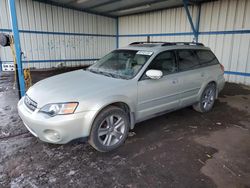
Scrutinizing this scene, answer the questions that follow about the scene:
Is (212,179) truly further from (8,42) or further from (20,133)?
(8,42)

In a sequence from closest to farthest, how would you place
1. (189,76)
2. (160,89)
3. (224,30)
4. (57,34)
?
(160,89), (189,76), (224,30), (57,34)

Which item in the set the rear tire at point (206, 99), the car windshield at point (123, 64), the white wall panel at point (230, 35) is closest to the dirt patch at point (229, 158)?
the rear tire at point (206, 99)

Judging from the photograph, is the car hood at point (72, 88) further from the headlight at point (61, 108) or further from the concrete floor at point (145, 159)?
the concrete floor at point (145, 159)

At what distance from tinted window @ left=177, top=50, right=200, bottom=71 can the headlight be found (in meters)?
2.31

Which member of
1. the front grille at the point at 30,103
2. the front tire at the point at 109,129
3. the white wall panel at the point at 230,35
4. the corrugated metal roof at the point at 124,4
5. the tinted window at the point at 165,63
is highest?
the corrugated metal roof at the point at 124,4

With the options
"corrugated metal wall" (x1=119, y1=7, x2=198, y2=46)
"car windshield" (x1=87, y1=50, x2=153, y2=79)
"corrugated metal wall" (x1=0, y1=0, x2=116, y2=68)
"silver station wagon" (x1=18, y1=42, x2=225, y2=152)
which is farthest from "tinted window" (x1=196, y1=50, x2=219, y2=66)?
"corrugated metal wall" (x1=0, y1=0, x2=116, y2=68)

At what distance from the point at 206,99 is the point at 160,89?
1.85 metres

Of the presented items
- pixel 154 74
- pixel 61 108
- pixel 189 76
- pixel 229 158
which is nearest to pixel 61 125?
pixel 61 108

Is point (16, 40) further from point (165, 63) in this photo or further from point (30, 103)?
point (165, 63)

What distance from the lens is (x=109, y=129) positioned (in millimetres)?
2922

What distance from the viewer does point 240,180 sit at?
2.38 m

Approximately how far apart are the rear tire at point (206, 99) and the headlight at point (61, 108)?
3100mm

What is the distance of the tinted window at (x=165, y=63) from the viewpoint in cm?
341

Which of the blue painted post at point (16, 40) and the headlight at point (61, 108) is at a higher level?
the blue painted post at point (16, 40)
